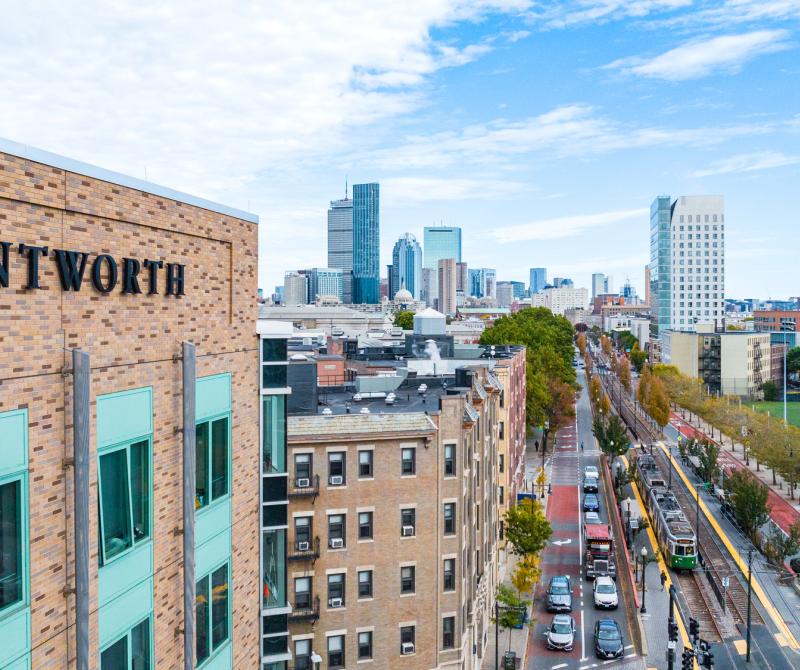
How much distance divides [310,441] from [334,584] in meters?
5.92

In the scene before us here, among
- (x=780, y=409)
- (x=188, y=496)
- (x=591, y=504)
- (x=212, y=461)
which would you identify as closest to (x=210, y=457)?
(x=212, y=461)

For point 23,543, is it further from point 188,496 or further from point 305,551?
point 305,551

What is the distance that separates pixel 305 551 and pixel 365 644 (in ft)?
15.4

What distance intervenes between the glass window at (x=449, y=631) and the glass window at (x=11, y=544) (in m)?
25.9

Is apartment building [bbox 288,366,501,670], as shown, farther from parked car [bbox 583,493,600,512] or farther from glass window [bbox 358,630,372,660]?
parked car [bbox 583,493,600,512]

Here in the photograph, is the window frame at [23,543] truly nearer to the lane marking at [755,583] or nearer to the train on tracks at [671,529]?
the lane marking at [755,583]

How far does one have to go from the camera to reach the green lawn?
121m

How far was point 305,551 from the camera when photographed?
103ft

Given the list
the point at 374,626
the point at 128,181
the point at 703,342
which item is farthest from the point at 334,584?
the point at 703,342

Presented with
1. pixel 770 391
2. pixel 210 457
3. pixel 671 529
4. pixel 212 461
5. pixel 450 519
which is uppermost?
pixel 210 457

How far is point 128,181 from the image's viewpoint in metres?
12.7

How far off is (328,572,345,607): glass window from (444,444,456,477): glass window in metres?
6.26

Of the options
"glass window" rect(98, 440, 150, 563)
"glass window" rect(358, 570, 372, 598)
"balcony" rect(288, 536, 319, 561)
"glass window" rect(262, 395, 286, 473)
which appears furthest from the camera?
"glass window" rect(358, 570, 372, 598)

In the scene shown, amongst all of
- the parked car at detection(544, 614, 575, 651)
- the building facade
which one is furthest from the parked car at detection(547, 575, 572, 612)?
the building facade
